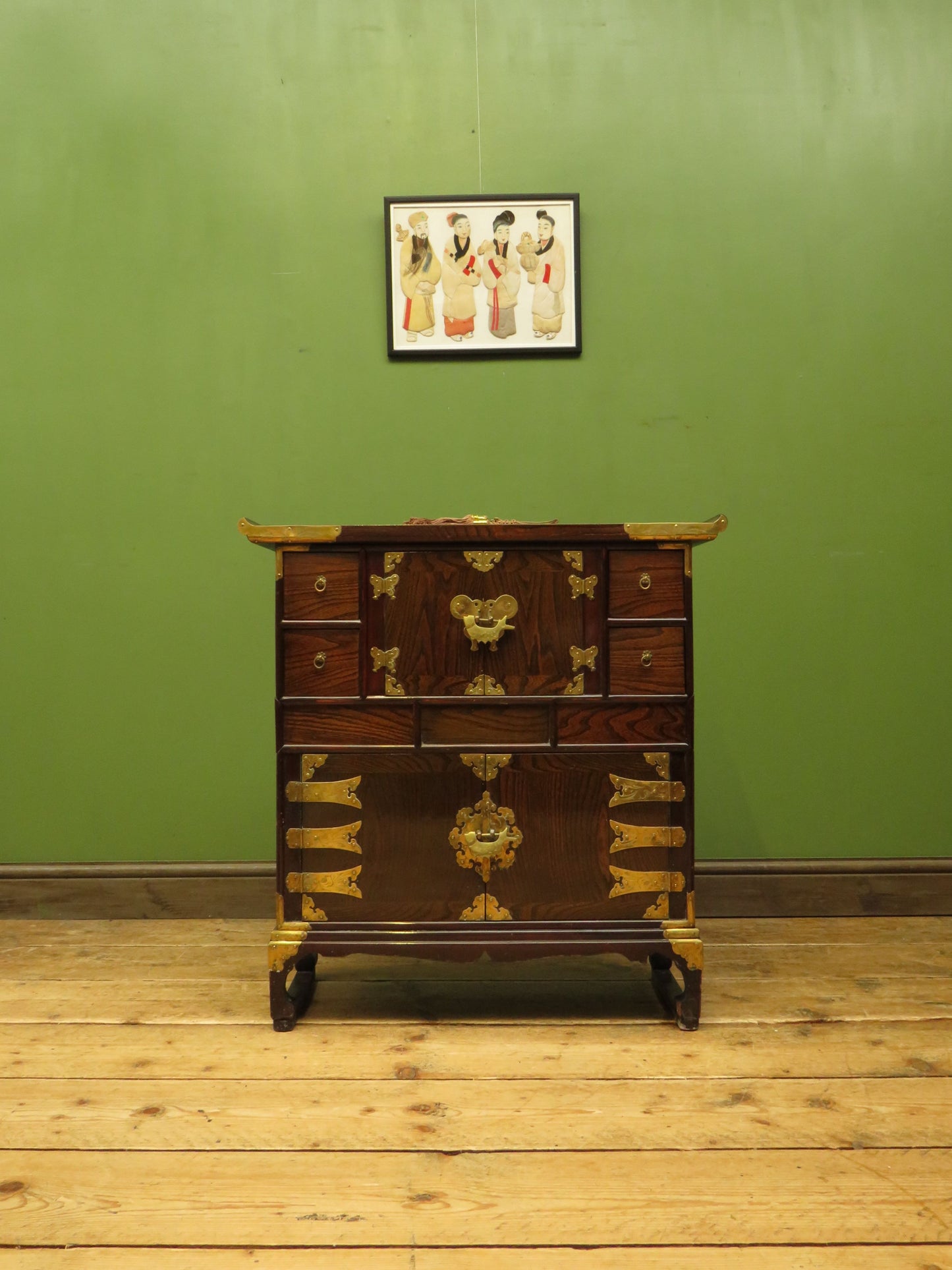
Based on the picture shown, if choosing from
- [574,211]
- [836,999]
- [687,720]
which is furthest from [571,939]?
[574,211]

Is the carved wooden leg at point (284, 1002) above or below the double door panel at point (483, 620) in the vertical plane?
below

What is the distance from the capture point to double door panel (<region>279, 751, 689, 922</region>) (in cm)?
191

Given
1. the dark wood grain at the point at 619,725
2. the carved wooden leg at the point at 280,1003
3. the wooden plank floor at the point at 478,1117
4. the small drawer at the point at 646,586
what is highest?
the small drawer at the point at 646,586

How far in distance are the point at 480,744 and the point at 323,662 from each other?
39 cm

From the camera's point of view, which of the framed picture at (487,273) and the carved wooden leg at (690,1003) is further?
the framed picture at (487,273)

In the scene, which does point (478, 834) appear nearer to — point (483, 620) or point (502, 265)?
point (483, 620)

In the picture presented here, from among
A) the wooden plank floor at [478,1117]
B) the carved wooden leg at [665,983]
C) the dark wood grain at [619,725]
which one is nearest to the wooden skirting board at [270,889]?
the wooden plank floor at [478,1117]

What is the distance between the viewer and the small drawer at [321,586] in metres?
1.90

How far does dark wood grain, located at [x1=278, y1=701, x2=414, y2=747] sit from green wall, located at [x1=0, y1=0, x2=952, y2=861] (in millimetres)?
769

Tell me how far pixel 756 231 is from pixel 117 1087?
2.73m

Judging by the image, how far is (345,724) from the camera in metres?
1.92

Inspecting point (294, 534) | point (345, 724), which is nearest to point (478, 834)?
point (345, 724)

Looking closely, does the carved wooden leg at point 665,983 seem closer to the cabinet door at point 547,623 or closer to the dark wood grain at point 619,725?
the dark wood grain at point 619,725

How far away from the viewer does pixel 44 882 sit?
8.70 feet
